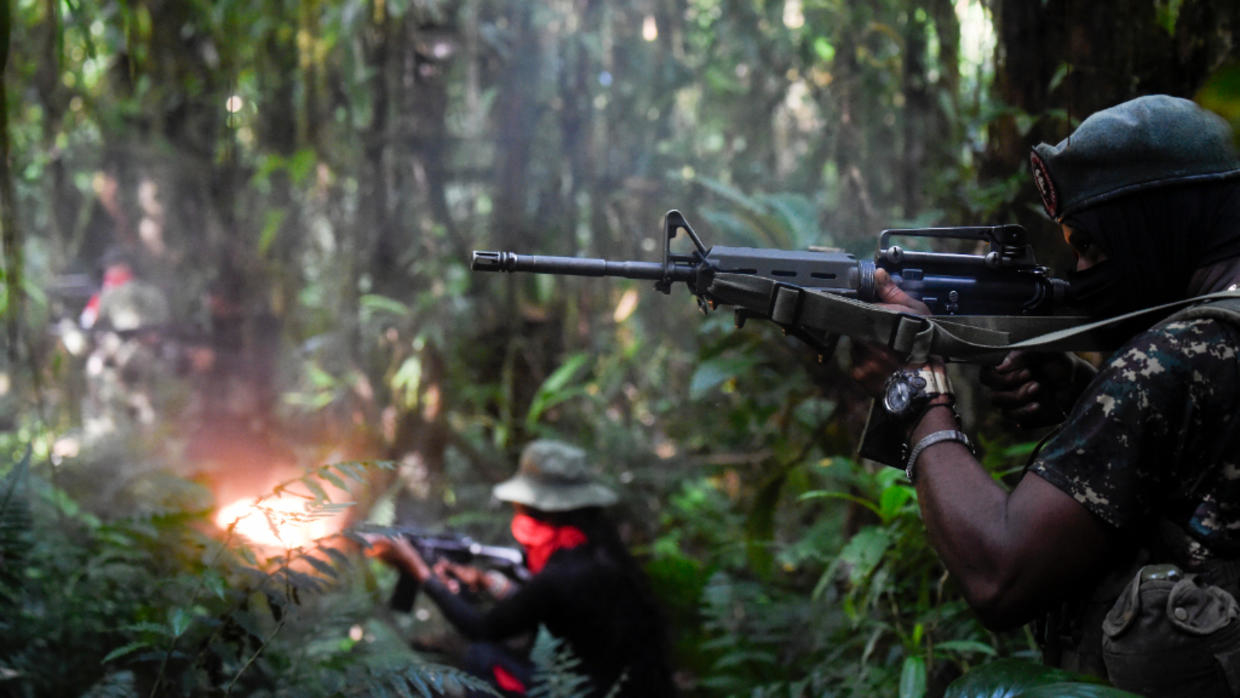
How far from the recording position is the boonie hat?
178 inches

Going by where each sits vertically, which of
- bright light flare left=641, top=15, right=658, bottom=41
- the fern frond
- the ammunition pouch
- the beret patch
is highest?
bright light flare left=641, top=15, right=658, bottom=41

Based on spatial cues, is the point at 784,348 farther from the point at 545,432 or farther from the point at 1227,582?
the point at 1227,582

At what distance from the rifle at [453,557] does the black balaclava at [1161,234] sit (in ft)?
11.1

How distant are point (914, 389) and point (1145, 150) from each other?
2.00 feet

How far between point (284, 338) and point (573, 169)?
4.03m

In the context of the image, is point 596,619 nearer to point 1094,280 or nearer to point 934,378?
point 934,378

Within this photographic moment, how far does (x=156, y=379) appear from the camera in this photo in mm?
10898

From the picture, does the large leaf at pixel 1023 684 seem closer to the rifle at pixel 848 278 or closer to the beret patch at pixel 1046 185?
the rifle at pixel 848 278

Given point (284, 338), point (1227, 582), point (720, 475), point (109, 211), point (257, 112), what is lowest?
point (720, 475)

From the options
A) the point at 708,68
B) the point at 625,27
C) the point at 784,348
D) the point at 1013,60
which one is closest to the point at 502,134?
the point at 625,27

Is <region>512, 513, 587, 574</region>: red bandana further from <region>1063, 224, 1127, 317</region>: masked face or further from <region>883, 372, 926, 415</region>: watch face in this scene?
<region>1063, 224, 1127, 317</region>: masked face

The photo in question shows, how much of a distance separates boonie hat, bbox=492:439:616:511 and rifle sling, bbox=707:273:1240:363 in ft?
8.29

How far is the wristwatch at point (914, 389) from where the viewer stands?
1.92 metres

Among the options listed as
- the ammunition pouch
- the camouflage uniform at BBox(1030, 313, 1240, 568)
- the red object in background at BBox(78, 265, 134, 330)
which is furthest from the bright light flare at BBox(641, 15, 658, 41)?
the ammunition pouch
